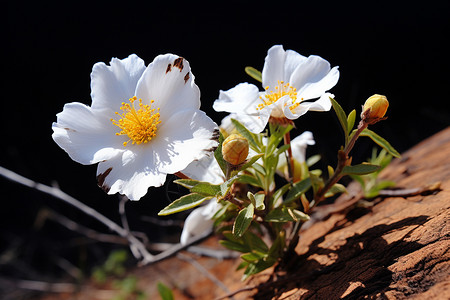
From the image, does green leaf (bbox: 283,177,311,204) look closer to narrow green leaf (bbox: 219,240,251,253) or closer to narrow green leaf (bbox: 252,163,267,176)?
narrow green leaf (bbox: 252,163,267,176)

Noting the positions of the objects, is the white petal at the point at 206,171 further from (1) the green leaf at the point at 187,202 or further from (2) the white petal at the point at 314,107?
(2) the white petal at the point at 314,107

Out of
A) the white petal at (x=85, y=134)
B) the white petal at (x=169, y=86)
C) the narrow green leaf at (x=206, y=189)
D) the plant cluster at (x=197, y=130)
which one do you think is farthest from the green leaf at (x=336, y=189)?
the white petal at (x=85, y=134)

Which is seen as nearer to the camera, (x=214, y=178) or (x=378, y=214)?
(x=214, y=178)

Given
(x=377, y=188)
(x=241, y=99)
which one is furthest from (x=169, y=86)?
(x=377, y=188)

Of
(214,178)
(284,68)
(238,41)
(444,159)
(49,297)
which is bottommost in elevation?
(49,297)

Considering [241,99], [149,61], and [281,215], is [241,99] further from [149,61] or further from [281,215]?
[149,61]

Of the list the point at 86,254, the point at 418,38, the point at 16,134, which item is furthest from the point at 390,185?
the point at 16,134

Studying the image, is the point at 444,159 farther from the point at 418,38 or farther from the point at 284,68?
the point at 418,38
